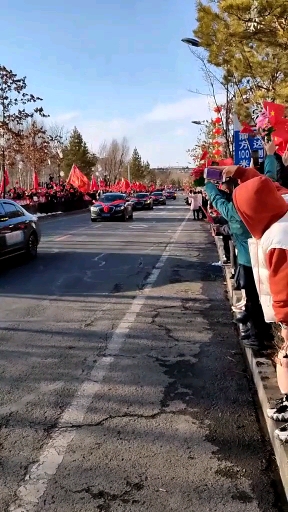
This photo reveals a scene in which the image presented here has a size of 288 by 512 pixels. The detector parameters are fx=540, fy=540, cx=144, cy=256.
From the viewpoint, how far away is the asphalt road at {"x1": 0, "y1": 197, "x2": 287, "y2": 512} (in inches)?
119

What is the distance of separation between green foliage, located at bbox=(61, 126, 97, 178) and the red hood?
243 ft

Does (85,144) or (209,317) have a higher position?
(85,144)

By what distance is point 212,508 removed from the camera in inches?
113

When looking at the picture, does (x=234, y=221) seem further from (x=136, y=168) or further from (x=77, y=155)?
(x=136, y=168)

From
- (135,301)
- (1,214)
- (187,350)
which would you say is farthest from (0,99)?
(187,350)

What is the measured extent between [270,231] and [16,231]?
30.7ft

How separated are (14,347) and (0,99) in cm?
3055

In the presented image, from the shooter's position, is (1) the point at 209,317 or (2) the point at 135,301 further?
(2) the point at 135,301

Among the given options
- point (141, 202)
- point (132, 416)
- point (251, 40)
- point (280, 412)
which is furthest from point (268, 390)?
point (141, 202)

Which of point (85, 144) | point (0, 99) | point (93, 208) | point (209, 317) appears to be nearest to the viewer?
point (209, 317)

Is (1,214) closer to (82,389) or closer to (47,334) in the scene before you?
(47,334)

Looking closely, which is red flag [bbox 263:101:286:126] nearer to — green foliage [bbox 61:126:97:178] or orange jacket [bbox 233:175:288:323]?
orange jacket [bbox 233:175:288:323]

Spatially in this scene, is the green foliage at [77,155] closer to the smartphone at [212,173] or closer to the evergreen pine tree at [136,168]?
the evergreen pine tree at [136,168]

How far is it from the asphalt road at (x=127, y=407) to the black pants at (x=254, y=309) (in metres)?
0.37
